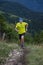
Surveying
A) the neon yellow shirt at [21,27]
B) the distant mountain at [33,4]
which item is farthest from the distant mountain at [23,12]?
the neon yellow shirt at [21,27]

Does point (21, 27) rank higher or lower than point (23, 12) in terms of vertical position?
lower

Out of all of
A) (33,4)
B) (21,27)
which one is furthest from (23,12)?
(21,27)

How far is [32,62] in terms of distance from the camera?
28.5 ft

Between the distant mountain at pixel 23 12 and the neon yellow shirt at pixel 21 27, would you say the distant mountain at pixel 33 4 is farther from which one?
the neon yellow shirt at pixel 21 27

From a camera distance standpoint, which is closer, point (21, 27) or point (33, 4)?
point (21, 27)

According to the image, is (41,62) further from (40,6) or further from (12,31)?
(12,31)

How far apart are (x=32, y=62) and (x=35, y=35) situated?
1015cm

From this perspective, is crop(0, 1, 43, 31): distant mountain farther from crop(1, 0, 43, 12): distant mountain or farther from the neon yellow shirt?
the neon yellow shirt

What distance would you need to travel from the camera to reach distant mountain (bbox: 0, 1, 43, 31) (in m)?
17.5

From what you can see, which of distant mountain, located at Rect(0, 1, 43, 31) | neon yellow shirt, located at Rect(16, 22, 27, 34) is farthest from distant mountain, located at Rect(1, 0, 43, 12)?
neon yellow shirt, located at Rect(16, 22, 27, 34)

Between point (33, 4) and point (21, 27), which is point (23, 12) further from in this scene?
point (21, 27)

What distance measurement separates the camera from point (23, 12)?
18.0 meters

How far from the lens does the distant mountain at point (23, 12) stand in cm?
1748

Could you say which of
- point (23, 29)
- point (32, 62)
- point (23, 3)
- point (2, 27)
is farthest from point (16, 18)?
point (32, 62)
